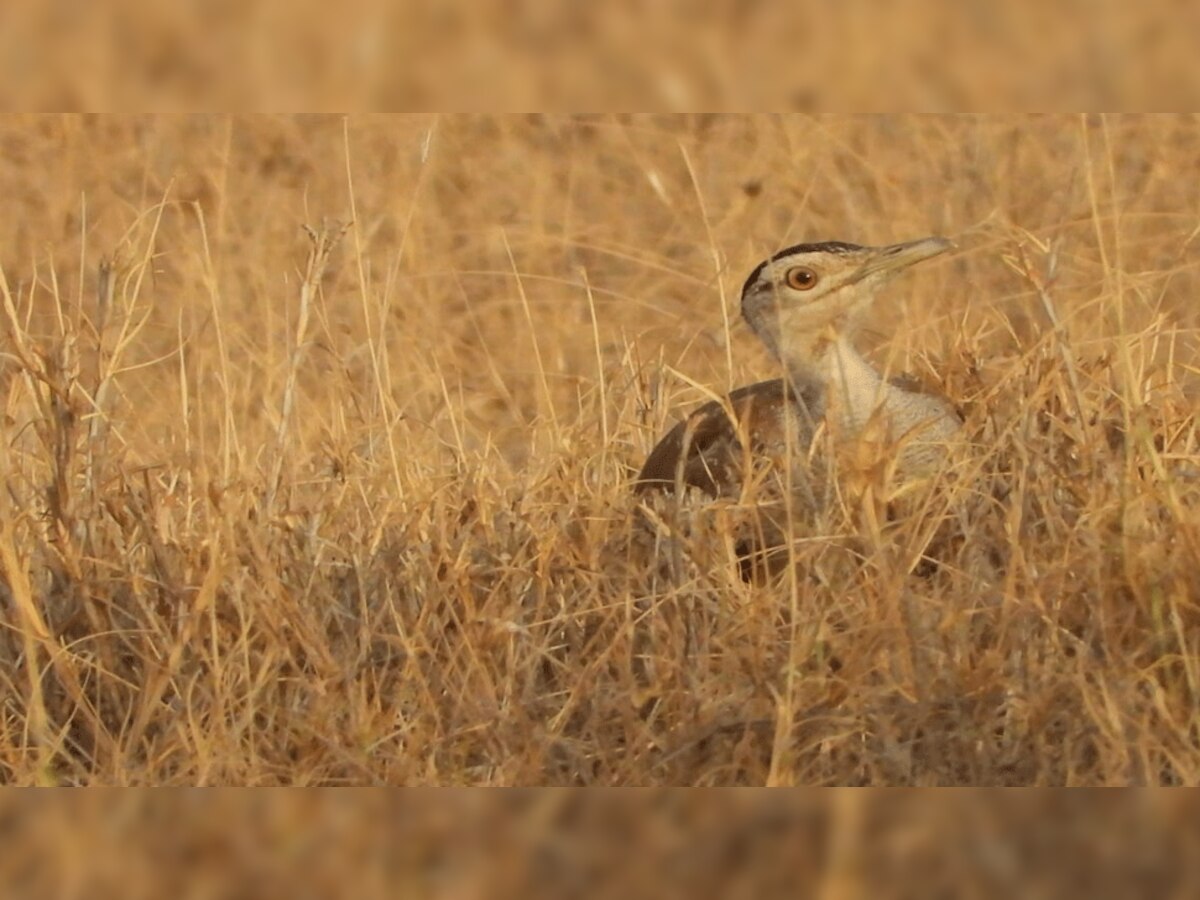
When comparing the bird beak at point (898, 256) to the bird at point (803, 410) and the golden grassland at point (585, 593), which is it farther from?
the golden grassland at point (585, 593)

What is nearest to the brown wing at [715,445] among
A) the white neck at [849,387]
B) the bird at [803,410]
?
the bird at [803,410]

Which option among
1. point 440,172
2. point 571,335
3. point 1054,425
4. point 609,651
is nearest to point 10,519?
point 609,651

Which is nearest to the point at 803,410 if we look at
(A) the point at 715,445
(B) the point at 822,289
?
(A) the point at 715,445

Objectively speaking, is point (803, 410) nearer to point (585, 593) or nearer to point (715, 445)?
point (715, 445)

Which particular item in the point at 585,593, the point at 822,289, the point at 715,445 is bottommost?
the point at 585,593

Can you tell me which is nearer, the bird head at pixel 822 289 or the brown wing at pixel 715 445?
the brown wing at pixel 715 445

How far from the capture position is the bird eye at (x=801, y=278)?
457cm

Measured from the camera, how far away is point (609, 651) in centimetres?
322

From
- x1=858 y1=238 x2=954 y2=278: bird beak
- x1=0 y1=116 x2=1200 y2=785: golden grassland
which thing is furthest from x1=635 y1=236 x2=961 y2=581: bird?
x1=0 y1=116 x2=1200 y2=785: golden grassland

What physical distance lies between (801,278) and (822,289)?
0.07 metres

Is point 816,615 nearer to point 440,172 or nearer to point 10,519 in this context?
point 10,519

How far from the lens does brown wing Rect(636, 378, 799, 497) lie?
4.04 m

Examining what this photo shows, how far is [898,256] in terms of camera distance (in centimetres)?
447

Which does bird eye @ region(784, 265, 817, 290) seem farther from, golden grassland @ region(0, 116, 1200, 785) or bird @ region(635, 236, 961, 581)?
golden grassland @ region(0, 116, 1200, 785)
